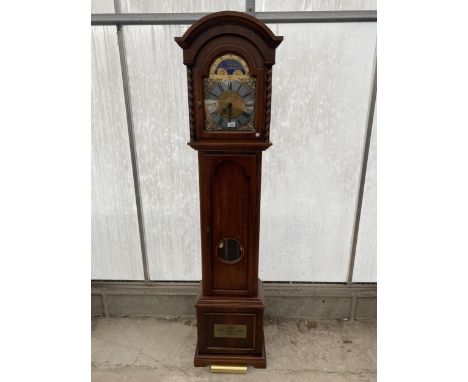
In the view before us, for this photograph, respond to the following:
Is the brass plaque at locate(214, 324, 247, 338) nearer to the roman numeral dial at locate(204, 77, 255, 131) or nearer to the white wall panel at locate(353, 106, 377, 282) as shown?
the white wall panel at locate(353, 106, 377, 282)

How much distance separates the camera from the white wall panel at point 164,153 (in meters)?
2.38

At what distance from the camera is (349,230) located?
2717 millimetres

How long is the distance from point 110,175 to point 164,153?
0.49 metres

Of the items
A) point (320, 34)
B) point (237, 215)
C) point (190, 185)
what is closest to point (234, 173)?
point (237, 215)

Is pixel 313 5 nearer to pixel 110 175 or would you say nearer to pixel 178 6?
pixel 178 6

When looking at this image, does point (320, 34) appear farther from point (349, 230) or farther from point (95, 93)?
point (95, 93)

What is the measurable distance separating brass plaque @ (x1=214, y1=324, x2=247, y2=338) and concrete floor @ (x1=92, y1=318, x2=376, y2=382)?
11.6 inches

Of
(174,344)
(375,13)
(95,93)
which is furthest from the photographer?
(174,344)

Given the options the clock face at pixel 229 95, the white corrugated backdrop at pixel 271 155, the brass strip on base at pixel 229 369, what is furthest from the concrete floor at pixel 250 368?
the clock face at pixel 229 95

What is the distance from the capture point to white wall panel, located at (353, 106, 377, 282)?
8.41ft

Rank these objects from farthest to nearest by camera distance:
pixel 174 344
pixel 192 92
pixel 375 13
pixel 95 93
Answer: pixel 174 344 < pixel 95 93 < pixel 375 13 < pixel 192 92

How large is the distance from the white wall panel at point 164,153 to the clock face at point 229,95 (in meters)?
0.62

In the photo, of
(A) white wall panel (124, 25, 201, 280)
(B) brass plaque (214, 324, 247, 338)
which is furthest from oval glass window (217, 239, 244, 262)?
(A) white wall panel (124, 25, 201, 280)

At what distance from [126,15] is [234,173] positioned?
4.50 ft
